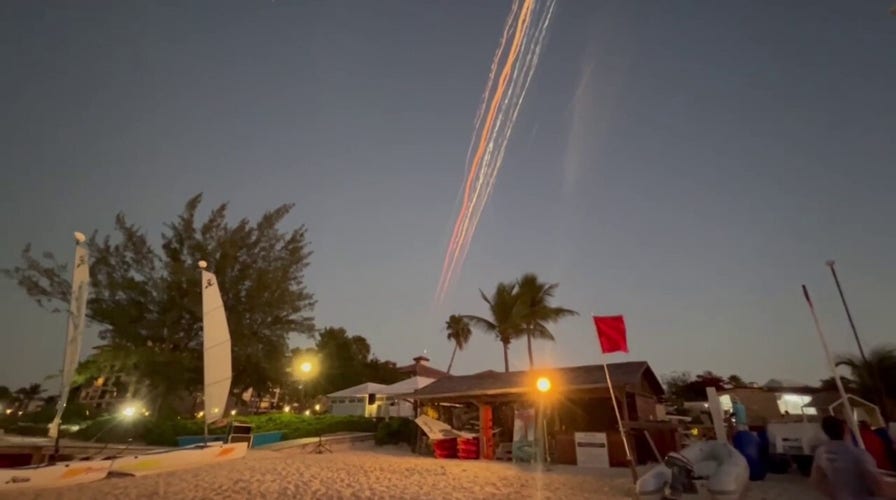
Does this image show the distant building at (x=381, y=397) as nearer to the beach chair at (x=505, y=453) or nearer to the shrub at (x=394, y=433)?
the shrub at (x=394, y=433)

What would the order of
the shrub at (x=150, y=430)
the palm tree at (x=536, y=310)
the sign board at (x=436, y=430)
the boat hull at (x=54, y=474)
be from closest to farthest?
the boat hull at (x=54, y=474)
the sign board at (x=436, y=430)
the shrub at (x=150, y=430)
the palm tree at (x=536, y=310)

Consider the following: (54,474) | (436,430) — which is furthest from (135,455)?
(436,430)

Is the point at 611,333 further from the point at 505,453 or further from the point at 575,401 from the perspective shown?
the point at 575,401

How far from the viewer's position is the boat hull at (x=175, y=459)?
32.3 feet

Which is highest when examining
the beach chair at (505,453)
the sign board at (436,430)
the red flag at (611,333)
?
the red flag at (611,333)

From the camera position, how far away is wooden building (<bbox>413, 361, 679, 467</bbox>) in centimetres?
1412

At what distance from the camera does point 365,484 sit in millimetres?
9641

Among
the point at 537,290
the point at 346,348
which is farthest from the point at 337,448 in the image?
the point at 346,348

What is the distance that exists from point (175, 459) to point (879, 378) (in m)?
36.1

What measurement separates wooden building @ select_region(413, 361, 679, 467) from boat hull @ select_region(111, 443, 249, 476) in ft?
26.5

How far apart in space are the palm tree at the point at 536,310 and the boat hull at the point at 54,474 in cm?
2489

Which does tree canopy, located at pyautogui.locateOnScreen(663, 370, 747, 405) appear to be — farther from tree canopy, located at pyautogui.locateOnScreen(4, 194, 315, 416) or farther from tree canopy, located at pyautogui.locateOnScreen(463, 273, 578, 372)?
tree canopy, located at pyautogui.locateOnScreen(4, 194, 315, 416)

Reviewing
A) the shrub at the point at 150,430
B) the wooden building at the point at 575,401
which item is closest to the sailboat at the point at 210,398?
the shrub at the point at 150,430

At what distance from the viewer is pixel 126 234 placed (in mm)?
22234
